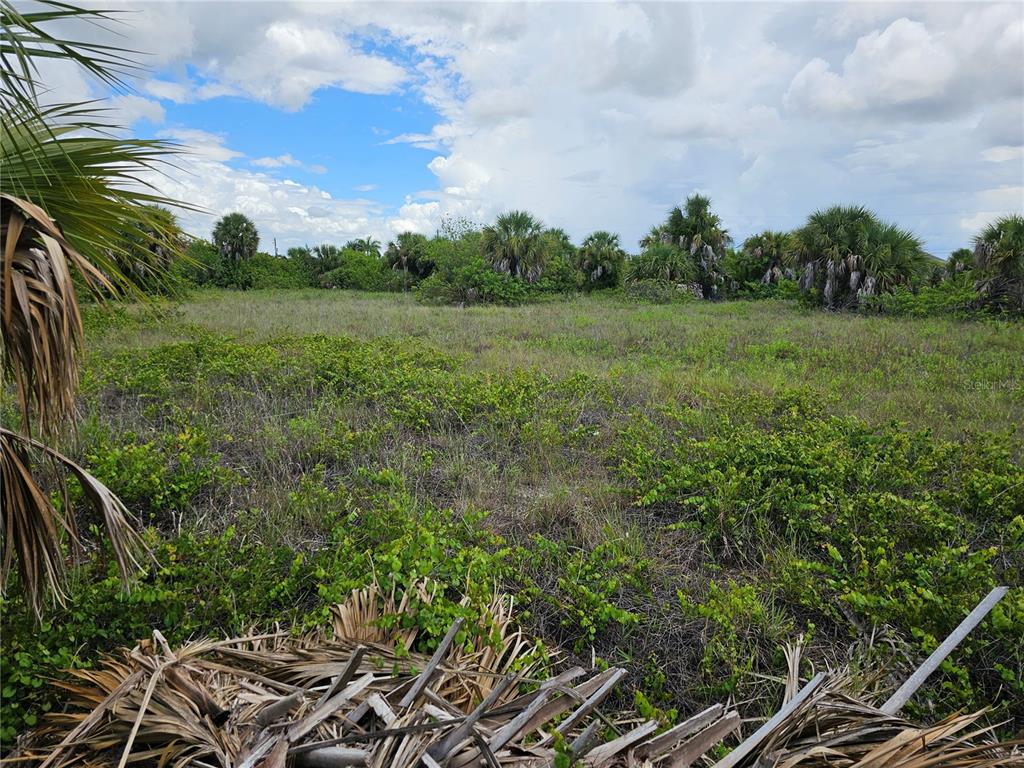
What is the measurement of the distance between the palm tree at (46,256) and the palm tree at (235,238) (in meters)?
36.5

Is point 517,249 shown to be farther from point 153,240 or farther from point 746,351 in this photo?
point 153,240


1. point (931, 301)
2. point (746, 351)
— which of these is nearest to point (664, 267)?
point (931, 301)

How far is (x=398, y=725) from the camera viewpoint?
69.4 inches

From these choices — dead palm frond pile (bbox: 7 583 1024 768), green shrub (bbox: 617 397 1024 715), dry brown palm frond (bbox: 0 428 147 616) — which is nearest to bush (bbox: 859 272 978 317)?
green shrub (bbox: 617 397 1024 715)

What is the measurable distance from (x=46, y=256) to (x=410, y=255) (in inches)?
1434

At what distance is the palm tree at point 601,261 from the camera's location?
94.6 feet

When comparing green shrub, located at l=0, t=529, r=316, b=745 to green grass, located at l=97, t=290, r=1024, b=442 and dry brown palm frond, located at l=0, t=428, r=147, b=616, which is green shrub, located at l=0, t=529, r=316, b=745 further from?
green grass, located at l=97, t=290, r=1024, b=442

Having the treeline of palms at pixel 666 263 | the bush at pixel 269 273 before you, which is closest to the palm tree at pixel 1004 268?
the treeline of palms at pixel 666 263

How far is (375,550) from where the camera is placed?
133 inches

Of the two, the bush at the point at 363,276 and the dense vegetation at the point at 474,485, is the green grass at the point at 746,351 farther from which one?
the bush at the point at 363,276

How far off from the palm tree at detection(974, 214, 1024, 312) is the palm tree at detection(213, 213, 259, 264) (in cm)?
3419

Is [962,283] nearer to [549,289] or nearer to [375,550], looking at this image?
[549,289]

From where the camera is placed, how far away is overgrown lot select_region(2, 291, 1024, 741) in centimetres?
279

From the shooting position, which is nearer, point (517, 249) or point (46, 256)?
point (46, 256)
